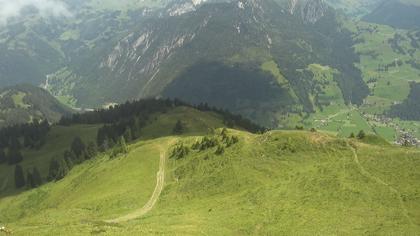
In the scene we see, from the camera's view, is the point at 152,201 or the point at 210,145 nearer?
the point at 152,201

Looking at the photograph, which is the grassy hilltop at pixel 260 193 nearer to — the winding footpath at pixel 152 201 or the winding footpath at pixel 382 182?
the winding footpath at pixel 382 182

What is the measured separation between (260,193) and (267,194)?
2306 millimetres

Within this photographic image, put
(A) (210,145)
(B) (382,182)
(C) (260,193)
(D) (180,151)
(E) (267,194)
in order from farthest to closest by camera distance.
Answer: (D) (180,151) → (A) (210,145) → (C) (260,193) → (E) (267,194) → (B) (382,182)

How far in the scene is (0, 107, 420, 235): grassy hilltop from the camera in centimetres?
10488

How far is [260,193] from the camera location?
12656 cm

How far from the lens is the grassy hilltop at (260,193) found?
104875mm

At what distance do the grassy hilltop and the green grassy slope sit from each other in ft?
0.71

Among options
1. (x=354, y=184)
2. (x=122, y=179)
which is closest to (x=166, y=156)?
(x=122, y=179)

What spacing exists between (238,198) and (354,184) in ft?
91.0

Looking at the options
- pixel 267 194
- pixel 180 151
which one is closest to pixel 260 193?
pixel 267 194

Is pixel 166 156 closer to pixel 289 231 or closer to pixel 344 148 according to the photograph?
pixel 344 148

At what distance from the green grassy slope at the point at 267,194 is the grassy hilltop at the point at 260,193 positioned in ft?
0.71

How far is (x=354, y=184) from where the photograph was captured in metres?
120

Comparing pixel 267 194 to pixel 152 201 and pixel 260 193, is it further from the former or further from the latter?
pixel 152 201
